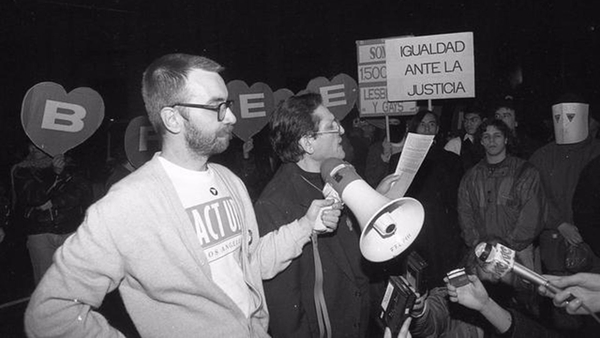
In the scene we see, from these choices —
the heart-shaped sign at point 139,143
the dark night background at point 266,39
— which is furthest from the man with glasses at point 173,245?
the dark night background at point 266,39

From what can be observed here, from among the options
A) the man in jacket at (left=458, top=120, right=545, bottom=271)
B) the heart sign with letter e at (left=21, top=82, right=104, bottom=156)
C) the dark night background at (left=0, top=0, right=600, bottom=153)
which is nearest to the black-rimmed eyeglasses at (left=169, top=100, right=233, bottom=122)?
the man in jacket at (left=458, top=120, right=545, bottom=271)

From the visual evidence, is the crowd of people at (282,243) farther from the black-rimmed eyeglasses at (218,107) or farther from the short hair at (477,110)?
the short hair at (477,110)

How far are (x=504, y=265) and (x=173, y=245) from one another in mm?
1253

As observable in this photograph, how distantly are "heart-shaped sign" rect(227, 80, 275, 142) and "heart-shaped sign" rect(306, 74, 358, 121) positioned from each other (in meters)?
0.74

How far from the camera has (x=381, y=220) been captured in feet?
6.65

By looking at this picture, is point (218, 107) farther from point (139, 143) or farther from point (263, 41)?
point (263, 41)

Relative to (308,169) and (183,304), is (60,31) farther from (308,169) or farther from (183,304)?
(183,304)

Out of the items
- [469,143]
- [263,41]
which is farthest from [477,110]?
[263,41]

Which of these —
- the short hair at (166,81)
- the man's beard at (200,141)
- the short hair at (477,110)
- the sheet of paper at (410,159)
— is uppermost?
the short hair at (166,81)

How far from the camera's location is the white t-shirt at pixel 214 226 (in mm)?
1957

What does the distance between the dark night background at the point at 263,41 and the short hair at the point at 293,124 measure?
7.30 meters

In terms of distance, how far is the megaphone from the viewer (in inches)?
77.2

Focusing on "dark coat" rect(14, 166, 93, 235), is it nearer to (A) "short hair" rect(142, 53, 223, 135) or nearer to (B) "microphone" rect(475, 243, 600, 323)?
(A) "short hair" rect(142, 53, 223, 135)

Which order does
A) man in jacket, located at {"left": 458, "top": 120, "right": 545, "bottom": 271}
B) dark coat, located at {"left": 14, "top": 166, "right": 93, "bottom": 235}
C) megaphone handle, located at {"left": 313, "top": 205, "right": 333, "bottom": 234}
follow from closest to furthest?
megaphone handle, located at {"left": 313, "top": 205, "right": 333, "bottom": 234}
man in jacket, located at {"left": 458, "top": 120, "right": 545, "bottom": 271}
dark coat, located at {"left": 14, "top": 166, "right": 93, "bottom": 235}
